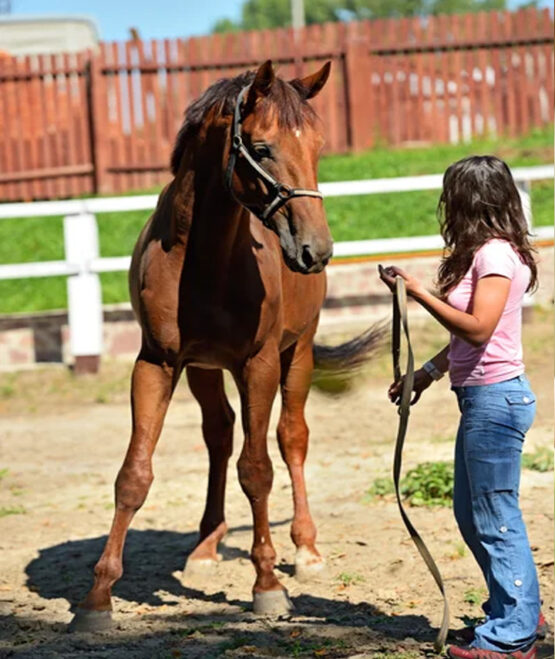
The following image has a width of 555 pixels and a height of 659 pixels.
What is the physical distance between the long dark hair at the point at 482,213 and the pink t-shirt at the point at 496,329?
3 centimetres

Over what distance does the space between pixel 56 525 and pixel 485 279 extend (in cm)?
358

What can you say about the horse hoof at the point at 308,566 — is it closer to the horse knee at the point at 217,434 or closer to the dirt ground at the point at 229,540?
the dirt ground at the point at 229,540

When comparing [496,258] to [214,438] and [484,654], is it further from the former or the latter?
[214,438]

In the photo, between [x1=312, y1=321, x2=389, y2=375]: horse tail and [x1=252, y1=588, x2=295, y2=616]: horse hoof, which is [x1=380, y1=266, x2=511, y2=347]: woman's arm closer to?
[x1=252, y1=588, x2=295, y2=616]: horse hoof

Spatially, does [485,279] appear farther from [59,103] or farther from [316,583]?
[59,103]

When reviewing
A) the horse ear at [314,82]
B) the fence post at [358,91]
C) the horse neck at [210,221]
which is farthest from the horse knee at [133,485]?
the fence post at [358,91]

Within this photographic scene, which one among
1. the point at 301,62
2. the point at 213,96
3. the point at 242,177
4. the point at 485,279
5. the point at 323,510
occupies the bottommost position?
the point at 323,510

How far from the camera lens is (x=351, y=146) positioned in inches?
680

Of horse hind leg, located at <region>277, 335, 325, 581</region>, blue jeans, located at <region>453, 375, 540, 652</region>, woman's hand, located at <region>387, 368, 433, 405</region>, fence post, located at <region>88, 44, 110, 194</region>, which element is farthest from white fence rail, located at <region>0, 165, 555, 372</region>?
blue jeans, located at <region>453, 375, 540, 652</region>

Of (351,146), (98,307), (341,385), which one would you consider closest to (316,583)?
(341,385)

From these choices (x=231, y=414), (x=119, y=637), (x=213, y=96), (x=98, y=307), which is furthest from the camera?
(x=98, y=307)

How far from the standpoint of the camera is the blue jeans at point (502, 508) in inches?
155

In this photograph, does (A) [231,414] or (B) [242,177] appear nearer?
(B) [242,177]

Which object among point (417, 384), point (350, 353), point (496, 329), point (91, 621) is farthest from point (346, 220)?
point (496, 329)
